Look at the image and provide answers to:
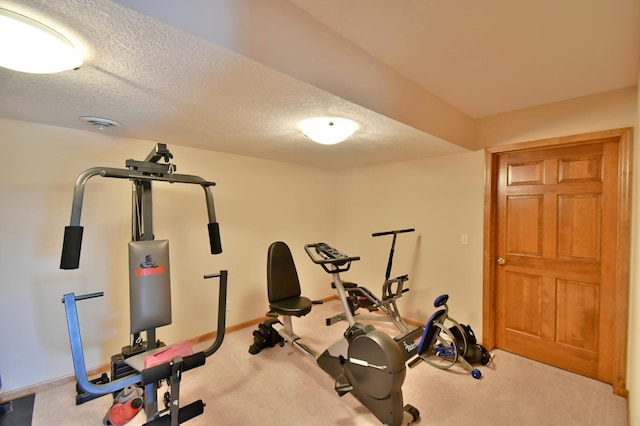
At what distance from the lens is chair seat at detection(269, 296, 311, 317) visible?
265cm

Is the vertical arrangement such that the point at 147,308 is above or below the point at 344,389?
above

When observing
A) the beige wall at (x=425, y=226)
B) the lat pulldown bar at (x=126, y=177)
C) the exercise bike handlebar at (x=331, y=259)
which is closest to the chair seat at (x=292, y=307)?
the exercise bike handlebar at (x=331, y=259)

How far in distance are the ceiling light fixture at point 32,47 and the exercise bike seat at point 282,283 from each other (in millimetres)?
2260

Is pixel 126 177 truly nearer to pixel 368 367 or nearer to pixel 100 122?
pixel 100 122

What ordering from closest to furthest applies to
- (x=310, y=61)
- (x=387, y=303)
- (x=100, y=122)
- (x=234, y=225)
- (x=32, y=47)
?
(x=32, y=47), (x=310, y=61), (x=100, y=122), (x=387, y=303), (x=234, y=225)

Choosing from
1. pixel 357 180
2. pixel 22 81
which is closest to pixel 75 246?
pixel 22 81

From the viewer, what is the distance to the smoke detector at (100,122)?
2.03 m

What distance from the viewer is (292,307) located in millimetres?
2721

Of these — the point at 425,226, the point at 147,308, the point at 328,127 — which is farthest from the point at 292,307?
the point at 425,226

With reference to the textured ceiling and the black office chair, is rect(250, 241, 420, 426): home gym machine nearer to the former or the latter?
the black office chair

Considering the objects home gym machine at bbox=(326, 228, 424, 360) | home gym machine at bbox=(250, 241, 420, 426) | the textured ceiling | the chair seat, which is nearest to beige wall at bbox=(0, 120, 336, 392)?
the textured ceiling

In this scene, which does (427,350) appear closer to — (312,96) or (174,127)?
(312,96)

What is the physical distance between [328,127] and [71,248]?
5.40 feet

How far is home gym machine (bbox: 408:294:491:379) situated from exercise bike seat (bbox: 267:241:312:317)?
44.3 inches
